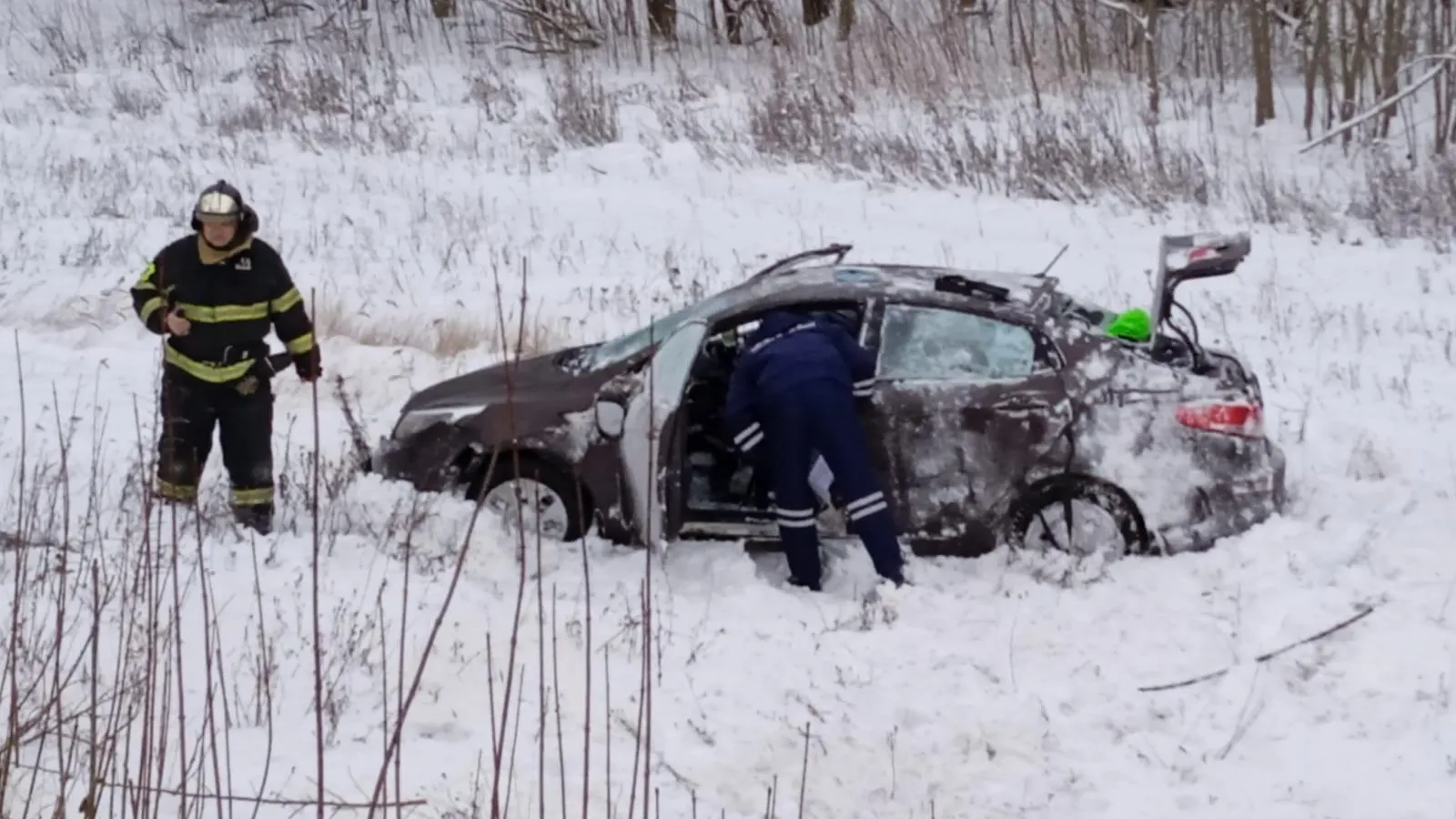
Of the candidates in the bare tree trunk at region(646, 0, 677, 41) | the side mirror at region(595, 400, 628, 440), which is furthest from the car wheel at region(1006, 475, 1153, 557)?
the bare tree trunk at region(646, 0, 677, 41)

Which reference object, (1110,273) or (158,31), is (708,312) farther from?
(158,31)

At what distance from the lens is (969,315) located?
22.4 ft

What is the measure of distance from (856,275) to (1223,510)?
6.28 feet

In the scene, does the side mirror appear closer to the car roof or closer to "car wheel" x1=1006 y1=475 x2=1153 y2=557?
the car roof

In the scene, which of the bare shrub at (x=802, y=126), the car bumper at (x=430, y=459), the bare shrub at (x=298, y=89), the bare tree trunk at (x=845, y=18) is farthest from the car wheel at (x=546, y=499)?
the bare tree trunk at (x=845, y=18)

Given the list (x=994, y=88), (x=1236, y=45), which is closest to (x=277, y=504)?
(x=994, y=88)

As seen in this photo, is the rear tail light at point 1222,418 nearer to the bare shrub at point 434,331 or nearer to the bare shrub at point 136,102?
the bare shrub at point 434,331

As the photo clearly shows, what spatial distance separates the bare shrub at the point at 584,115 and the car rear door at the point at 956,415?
982cm

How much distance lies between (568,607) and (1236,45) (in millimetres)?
14209

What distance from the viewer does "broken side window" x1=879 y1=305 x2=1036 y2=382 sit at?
6785 mm

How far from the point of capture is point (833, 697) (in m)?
5.70

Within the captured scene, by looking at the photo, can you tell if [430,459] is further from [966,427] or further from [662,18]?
[662,18]

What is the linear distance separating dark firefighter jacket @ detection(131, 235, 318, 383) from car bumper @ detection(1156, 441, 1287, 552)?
3898 mm

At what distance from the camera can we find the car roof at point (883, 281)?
6.96 metres
